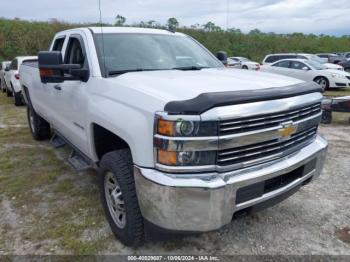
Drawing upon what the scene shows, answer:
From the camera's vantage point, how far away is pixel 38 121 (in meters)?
6.37

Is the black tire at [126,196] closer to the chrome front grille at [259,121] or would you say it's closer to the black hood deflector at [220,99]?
the black hood deflector at [220,99]

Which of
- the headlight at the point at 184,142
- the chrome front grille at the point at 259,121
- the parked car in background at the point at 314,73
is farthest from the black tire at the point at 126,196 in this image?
the parked car in background at the point at 314,73

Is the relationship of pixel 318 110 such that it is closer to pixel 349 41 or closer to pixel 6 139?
pixel 6 139

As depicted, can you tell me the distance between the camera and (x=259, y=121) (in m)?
2.48

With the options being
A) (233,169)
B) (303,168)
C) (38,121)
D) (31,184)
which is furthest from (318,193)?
(38,121)

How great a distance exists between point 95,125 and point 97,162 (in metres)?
0.44

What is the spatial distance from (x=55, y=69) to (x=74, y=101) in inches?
19.5

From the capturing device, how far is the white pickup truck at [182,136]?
2.29 m

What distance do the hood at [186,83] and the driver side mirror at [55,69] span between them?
46 cm

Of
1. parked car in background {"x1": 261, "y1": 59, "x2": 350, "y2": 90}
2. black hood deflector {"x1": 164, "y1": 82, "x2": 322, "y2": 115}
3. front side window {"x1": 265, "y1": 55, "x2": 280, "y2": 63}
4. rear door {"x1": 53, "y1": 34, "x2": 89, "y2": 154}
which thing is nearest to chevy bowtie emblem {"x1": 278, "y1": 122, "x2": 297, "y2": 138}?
black hood deflector {"x1": 164, "y1": 82, "x2": 322, "y2": 115}

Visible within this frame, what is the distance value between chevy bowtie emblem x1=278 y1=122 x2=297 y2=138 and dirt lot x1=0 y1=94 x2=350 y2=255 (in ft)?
3.33

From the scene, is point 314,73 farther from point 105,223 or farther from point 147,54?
point 105,223

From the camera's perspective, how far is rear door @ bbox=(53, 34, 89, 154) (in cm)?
354

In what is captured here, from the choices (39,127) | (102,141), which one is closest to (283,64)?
(39,127)
